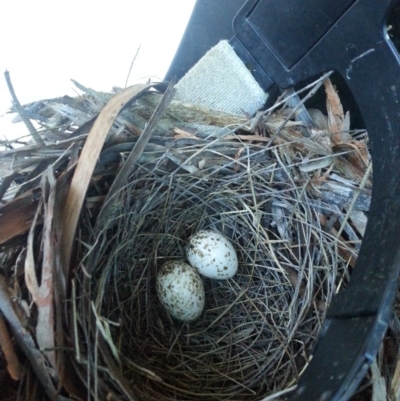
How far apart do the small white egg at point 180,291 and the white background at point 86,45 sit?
0.47 meters

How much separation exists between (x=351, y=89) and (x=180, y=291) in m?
0.45

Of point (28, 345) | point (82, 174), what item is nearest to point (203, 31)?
point (82, 174)

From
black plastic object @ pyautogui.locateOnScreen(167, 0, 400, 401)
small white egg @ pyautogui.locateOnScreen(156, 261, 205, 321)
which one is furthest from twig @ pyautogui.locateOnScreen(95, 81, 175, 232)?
black plastic object @ pyautogui.locateOnScreen(167, 0, 400, 401)

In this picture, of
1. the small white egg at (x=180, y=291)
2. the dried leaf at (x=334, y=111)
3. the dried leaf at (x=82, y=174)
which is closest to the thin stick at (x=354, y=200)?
the dried leaf at (x=334, y=111)

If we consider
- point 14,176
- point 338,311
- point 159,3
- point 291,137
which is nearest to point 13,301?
point 14,176

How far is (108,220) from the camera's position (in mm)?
771

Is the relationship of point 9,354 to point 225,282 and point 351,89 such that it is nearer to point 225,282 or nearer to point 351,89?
point 225,282

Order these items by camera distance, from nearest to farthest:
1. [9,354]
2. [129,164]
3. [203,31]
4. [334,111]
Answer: [9,354] < [129,164] < [334,111] < [203,31]

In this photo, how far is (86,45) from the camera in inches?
44.2

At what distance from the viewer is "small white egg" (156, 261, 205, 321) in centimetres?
83

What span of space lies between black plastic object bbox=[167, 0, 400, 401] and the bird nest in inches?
3.7

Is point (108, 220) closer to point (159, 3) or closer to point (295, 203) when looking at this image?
point (295, 203)

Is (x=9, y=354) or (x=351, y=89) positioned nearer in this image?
(x=9, y=354)

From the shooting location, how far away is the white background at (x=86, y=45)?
3.56ft
